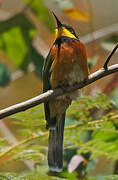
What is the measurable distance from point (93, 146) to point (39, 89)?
5.56ft

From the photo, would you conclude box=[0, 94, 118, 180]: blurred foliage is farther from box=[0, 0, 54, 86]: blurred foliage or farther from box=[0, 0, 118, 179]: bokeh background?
box=[0, 0, 54, 86]: blurred foliage

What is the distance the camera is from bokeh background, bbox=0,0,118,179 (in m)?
2.19

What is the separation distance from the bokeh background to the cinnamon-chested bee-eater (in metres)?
0.21

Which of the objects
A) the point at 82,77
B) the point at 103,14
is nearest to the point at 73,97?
the point at 82,77

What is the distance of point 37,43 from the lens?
3.13 metres

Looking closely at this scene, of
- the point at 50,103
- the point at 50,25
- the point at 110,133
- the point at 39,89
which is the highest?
the point at 50,25

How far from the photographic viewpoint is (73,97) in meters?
1.63

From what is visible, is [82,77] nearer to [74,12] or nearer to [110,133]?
[110,133]

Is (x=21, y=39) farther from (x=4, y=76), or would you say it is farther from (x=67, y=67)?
(x=67, y=67)

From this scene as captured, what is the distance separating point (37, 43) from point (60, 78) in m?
1.56

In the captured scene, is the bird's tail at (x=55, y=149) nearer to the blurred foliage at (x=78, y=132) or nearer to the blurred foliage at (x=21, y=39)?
the blurred foliage at (x=78, y=132)

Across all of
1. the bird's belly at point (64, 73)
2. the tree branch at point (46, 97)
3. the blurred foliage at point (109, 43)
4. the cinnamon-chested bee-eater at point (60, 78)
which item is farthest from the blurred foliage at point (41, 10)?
the tree branch at point (46, 97)

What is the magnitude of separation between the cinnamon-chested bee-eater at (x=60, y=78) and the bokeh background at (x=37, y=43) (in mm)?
214

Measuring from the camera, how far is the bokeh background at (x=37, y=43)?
7.19 ft
